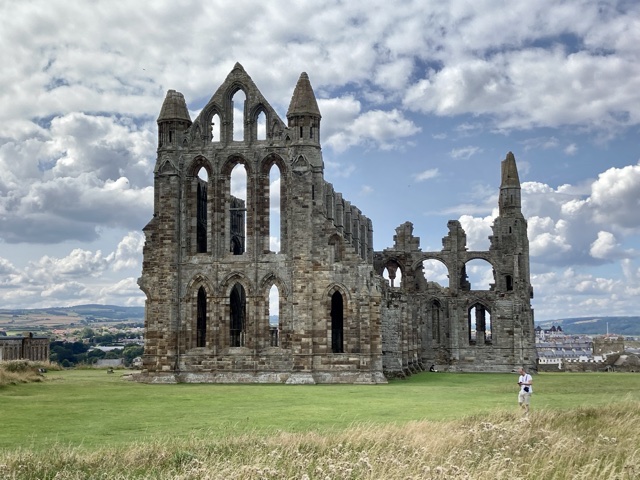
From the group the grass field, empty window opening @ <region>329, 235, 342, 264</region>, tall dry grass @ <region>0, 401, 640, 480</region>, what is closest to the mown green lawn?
the grass field

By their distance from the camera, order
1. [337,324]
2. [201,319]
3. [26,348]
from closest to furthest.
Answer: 1. [201,319]
2. [337,324]
3. [26,348]

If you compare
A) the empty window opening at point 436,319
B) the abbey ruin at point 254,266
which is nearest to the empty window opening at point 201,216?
the abbey ruin at point 254,266

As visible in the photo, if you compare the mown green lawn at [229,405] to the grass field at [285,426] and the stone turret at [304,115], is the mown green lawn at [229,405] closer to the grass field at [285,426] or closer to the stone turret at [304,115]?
the grass field at [285,426]

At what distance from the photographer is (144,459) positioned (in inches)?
615

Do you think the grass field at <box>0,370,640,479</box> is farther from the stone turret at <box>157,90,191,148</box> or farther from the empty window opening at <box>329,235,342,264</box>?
the stone turret at <box>157,90,191,148</box>

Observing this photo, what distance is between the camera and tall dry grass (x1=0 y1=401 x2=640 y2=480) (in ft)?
45.8

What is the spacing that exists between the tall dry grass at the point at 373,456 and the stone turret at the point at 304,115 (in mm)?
25203

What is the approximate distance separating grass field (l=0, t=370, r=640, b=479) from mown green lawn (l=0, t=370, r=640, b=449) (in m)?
0.04

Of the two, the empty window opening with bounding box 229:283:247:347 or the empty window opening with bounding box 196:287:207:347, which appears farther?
the empty window opening with bounding box 229:283:247:347

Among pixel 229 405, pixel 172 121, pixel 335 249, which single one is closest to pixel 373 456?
pixel 229 405

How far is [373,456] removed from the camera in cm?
1531

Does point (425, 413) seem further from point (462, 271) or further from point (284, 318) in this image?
point (462, 271)

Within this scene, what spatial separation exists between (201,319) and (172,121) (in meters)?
10.6

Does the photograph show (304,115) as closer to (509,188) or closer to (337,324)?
(337,324)
